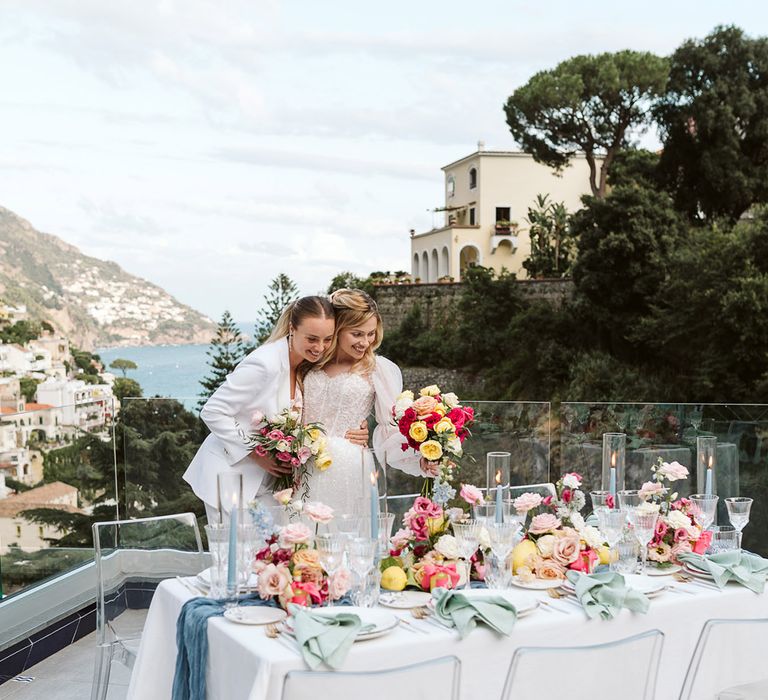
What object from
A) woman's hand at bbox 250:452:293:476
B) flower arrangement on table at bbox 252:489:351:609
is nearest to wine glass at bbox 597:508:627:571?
flower arrangement on table at bbox 252:489:351:609

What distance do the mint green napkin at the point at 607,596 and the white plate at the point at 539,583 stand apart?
76mm

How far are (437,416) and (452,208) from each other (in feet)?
122

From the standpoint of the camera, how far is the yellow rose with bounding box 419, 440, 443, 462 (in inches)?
118

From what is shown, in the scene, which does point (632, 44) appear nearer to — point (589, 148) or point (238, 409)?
point (589, 148)

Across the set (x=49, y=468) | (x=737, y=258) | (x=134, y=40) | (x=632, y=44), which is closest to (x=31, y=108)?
(x=134, y=40)

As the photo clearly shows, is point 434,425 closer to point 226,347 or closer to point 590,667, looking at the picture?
point 590,667

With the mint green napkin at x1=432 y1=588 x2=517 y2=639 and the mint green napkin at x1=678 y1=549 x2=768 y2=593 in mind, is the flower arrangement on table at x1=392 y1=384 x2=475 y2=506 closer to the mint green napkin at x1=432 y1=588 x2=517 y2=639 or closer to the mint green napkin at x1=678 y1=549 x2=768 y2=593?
the mint green napkin at x1=432 y1=588 x2=517 y2=639

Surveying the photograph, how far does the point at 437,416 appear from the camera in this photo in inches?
121

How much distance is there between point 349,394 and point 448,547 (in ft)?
4.82

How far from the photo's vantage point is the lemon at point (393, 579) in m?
2.56

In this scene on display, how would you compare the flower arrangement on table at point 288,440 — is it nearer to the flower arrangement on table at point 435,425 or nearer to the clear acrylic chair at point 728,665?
the flower arrangement on table at point 435,425

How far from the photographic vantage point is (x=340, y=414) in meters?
4.00

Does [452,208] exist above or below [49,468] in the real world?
above

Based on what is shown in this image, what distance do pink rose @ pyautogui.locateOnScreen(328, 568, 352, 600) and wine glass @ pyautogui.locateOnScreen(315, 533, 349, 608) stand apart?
2 cm
